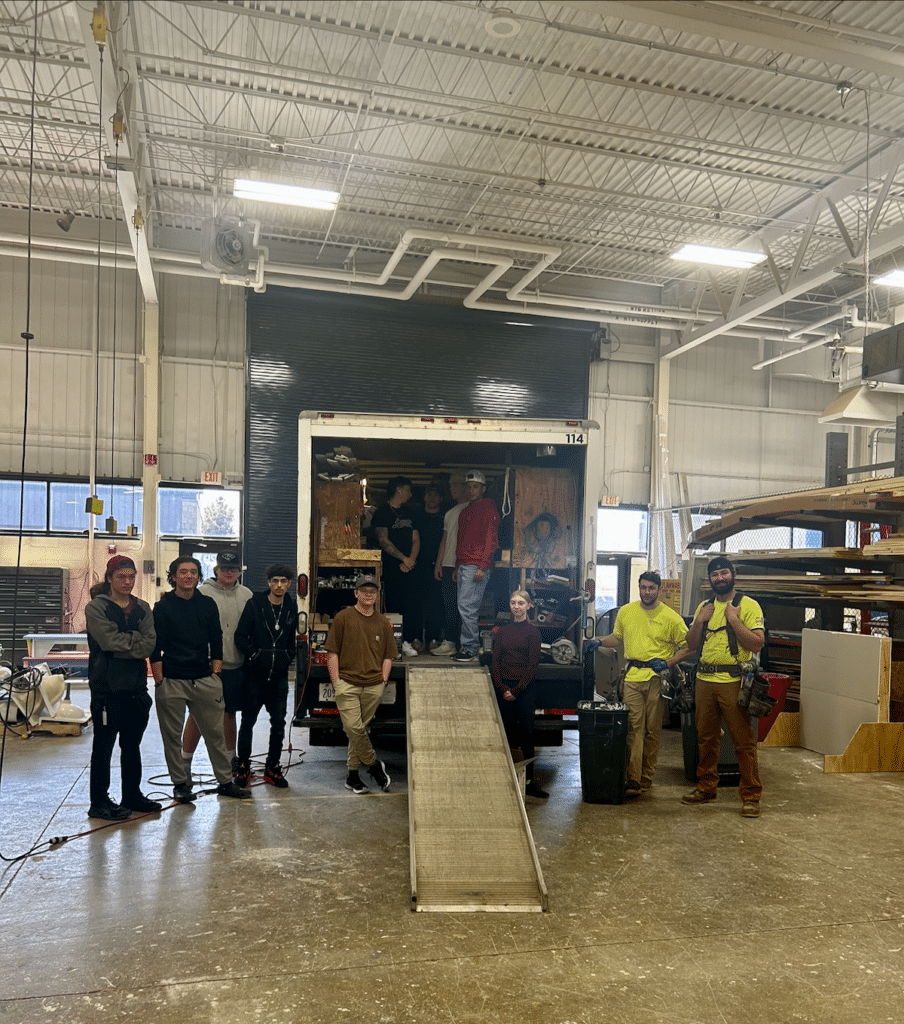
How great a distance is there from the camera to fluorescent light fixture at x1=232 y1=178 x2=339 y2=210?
31.9ft

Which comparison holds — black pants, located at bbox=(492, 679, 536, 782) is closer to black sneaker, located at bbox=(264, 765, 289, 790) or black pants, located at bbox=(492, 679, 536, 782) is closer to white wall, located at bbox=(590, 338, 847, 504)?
black sneaker, located at bbox=(264, 765, 289, 790)

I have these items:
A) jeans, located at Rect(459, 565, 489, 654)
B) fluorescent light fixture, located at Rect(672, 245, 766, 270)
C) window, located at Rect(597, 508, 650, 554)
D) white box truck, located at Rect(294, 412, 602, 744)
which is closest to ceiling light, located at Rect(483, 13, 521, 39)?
fluorescent light fixture, located at Rect(672, 245, 766, 270)

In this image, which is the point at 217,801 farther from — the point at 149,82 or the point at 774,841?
the point at 149,82

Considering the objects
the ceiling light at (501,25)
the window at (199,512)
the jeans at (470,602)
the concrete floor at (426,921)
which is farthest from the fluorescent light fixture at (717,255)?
the window at (199,512)

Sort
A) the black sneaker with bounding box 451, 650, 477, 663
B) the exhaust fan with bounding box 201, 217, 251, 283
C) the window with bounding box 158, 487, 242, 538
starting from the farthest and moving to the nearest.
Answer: the window with bounding box 158, 487, 242, 538 < the exhaust fan with bounding box 201, 217, 251, 283 < the black sneaker with bounding box 451, 650, 477, 663

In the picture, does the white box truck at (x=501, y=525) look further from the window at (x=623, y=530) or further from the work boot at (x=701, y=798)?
the window at (x=623, y=530)

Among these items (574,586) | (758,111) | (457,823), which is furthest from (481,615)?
(758,111)

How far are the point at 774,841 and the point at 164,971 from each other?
4.11 metres

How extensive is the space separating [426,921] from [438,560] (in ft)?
15.7

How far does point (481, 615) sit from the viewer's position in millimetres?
8992

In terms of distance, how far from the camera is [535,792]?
7004 mm

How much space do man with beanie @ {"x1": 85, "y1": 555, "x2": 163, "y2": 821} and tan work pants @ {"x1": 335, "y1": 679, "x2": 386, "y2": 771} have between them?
1.48 m

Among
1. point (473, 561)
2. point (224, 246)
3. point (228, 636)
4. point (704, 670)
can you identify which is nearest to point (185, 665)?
point (228, 636)

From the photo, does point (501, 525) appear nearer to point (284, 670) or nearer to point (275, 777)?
point (284, 670)
